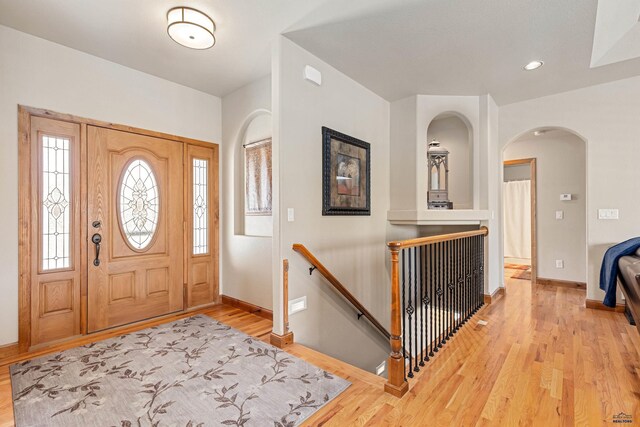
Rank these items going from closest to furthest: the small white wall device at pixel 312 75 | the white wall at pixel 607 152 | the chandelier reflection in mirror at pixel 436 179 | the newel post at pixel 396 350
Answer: the newel post at pixel 396 350
the small white wall device at pixel 312 75
the white wall at pixel 607 152
the chandelier reflection in mirror at pixel 436 179

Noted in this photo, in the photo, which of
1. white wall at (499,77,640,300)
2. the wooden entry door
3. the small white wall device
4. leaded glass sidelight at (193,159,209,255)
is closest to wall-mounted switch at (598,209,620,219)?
white wall at (499,77,640,300)

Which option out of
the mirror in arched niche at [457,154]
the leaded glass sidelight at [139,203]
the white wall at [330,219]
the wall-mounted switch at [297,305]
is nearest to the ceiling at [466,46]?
the white wall at [330,219]

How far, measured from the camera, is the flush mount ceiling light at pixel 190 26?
2.32 m

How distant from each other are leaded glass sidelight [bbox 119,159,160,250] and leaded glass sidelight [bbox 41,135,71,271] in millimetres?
463

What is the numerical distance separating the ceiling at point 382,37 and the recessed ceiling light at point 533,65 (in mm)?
61

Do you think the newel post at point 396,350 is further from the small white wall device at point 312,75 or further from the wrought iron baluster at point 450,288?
the small white wall device at point 312,75

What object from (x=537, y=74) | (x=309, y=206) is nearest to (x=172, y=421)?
(x=309, y=206)

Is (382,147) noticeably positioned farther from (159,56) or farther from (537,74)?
(159,56)

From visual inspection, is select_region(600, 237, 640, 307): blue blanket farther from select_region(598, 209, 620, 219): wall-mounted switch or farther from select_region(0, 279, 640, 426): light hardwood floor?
select_region(598, 209, 620, 219): wall-mounted switch

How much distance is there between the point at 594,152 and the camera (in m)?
3.68

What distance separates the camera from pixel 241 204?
13.0 ft

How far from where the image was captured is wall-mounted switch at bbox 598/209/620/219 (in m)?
3.54

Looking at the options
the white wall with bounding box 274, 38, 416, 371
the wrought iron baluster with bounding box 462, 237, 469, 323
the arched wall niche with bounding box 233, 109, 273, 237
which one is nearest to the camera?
the white wall with bounding box 274, 38, 416, 371

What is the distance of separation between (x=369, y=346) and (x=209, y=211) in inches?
104
